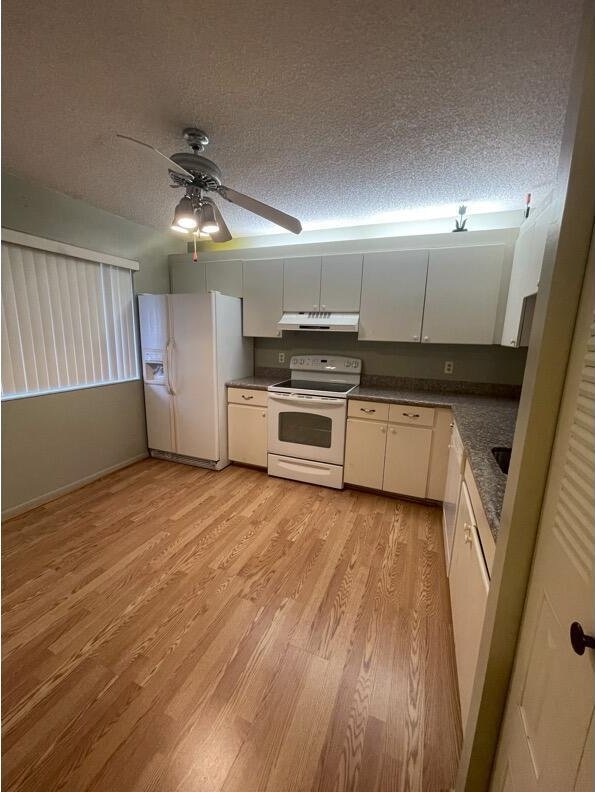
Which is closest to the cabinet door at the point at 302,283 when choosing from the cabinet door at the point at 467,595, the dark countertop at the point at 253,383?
the dark countertop at the point at 253,383

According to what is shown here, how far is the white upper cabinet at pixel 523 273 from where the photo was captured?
6.02 feet

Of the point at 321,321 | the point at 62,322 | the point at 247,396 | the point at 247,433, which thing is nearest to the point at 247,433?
the point at 247,433

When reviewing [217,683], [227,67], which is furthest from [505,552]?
[227,67]

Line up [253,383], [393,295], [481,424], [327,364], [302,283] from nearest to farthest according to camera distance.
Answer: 1. [481,424]
2. [393,295]
3. [302,283]
4. [253,383]
5. [327,364]

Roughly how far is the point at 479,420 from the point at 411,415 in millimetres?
614

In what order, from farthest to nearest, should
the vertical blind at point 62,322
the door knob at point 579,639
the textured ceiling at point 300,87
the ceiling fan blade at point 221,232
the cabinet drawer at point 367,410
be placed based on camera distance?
1. the cabinet drawer at point 367,410
2. the vertical blind at point 62,322
3. the ceiling fan blade at point 221,232
4. the textured ceiling at point 300,87
5. the door knob at point 579,639

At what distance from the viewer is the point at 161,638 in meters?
1.63

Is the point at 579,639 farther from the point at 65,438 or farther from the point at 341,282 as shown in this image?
the point at 65,438

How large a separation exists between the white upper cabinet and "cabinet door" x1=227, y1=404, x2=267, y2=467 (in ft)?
6.88

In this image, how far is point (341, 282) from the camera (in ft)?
10.1

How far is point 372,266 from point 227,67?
1.87 metres

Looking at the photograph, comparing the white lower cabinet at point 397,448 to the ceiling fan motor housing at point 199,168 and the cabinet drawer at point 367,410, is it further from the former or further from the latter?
the ceiling fan motor housing at point 199,168

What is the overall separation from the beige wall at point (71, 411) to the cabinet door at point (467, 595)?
9.76 feet

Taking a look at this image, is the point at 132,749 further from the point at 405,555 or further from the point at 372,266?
the point at 372,266
